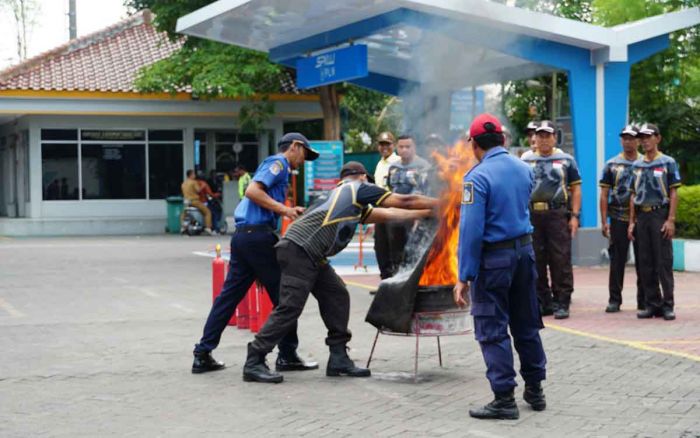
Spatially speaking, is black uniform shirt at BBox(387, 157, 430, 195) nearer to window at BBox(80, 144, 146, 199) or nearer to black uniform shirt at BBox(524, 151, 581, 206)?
black uniform shirt at BBox(524, 151, 581, 206)

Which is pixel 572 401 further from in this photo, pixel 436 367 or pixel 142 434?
pixel 142 434

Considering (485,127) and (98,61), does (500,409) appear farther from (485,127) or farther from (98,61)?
(98,61)

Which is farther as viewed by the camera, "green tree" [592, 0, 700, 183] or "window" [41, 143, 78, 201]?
"window" [41, 143, 78, 201]

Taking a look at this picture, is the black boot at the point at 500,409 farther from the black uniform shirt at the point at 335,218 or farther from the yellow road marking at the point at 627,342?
the yellow road marking at the point at 627,342

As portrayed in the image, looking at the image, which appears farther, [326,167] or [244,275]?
[326,167]

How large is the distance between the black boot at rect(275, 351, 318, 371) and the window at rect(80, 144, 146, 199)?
76.4 feet

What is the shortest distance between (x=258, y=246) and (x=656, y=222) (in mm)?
4681

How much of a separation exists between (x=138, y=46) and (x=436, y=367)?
28141 mm

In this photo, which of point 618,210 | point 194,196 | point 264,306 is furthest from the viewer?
point 194,196

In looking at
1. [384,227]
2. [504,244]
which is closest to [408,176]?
[384,227]

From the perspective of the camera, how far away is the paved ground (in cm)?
657

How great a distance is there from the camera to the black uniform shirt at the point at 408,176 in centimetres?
1157

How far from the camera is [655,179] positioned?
10844mm

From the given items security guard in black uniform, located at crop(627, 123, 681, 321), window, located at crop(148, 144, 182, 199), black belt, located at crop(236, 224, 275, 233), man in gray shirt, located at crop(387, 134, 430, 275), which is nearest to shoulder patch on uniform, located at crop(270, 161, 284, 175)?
black belt, located at crop(236, 224, 275, 233)
